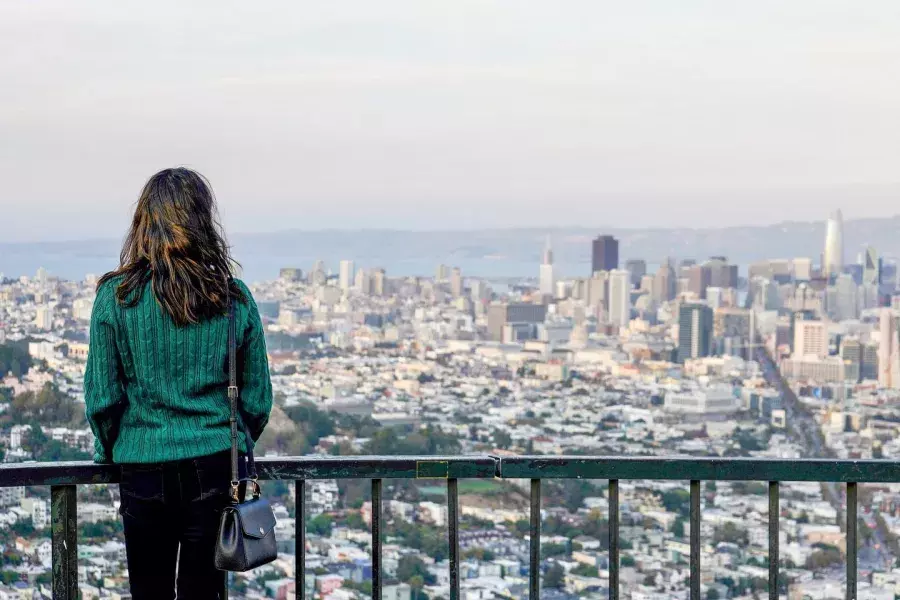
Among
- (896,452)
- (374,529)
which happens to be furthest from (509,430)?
(374,529)

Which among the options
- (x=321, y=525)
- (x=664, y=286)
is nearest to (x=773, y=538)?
(x=321, y=525)

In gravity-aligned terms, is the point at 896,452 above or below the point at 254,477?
below

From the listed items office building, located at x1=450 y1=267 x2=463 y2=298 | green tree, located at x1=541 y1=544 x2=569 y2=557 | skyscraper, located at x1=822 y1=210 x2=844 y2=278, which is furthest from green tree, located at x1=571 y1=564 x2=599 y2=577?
skyscraper, located at x1=822 y1=210 x2=844 y2=278

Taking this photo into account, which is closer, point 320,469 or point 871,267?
point 320,469

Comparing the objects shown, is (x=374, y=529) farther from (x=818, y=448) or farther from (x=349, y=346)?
(x=349, y=346)

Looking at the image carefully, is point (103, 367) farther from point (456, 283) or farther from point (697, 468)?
point (456, 283)

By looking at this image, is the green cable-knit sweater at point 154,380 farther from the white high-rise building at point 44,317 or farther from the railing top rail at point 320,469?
the white high-rise building at point 44,317
